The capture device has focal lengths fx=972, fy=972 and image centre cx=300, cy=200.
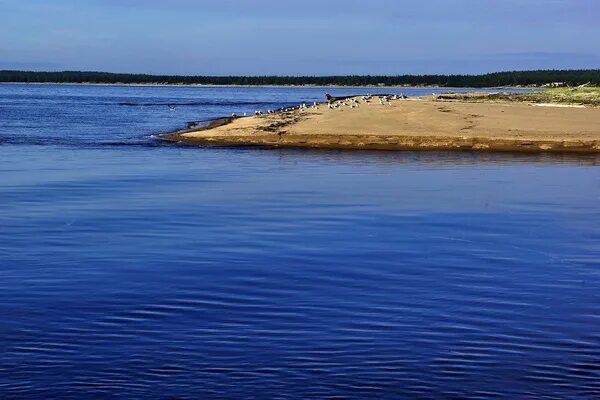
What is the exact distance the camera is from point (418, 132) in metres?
37.1

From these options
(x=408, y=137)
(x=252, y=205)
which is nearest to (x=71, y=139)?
(x=408, y=137)

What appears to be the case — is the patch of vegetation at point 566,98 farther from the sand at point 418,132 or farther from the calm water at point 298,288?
the calm water at point 298,288

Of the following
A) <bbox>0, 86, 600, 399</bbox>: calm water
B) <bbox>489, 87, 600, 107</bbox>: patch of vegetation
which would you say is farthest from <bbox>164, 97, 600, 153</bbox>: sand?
<bbox>489, 87, 600, 107</bbox>: patch of vegetation

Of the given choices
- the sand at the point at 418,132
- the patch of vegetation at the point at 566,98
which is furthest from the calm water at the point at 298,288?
the patch of vegetation at the point at 566,98

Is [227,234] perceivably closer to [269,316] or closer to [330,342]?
[269,316]

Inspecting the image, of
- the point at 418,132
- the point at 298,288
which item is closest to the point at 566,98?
the point at 418,132

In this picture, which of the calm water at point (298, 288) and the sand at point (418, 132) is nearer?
the calm water at point (298, 288)

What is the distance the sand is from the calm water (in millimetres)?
→ 9183

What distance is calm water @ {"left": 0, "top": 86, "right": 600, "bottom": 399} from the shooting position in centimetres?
879

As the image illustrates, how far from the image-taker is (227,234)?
54.6 ft

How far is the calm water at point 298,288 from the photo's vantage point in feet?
28.8

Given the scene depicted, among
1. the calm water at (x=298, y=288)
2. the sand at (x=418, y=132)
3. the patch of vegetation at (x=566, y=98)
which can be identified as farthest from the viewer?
the patch of vegetation at (x=566, y=98)

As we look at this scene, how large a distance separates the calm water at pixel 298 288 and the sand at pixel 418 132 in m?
9.18

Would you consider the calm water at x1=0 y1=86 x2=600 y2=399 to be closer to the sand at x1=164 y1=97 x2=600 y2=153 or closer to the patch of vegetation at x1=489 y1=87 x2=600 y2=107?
the sand at x1=164 y1=97 x2=600 y2=153
